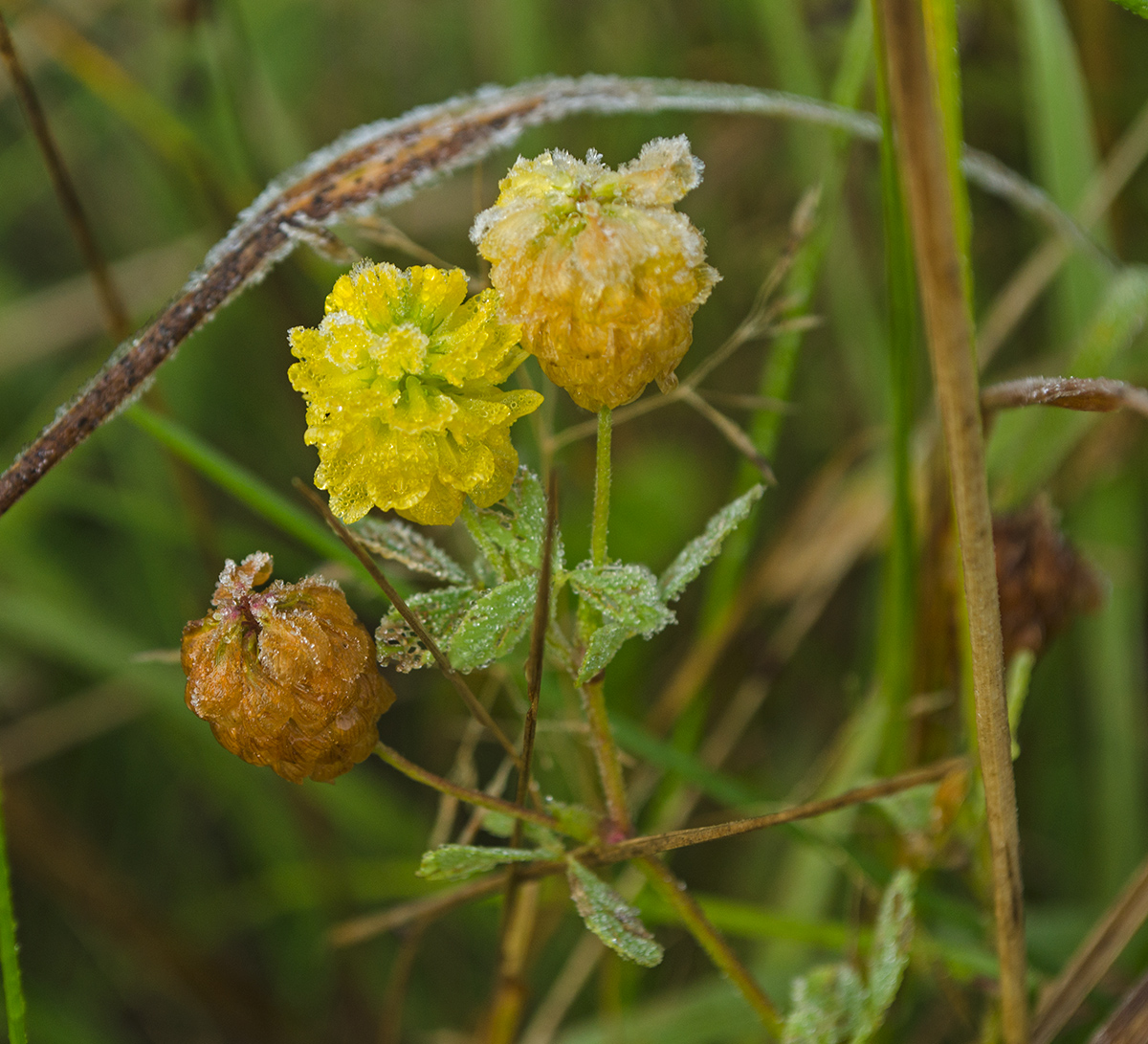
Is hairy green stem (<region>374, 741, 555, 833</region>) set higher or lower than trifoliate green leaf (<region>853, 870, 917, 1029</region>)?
higher

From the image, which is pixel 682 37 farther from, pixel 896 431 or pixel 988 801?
pixel 988 801

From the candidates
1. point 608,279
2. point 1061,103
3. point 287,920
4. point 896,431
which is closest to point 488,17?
point 1061,103

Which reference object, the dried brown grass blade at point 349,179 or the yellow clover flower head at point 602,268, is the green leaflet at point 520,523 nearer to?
the yellow clover flower head at point 602,268

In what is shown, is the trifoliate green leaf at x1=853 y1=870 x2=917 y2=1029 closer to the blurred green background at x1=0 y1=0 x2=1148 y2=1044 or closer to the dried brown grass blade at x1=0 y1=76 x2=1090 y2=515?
the blurred green background at x1=0 y1=0 x2=1148 y2=1044

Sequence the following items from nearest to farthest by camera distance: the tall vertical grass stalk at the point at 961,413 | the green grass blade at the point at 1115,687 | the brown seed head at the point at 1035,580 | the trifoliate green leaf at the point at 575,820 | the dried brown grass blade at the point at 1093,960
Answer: the tall vertical grass stalk at the point at 961,413, the trifoliate green leaf at the point at 575,820, the dried brown grass blade at the point at 1093,960, the brown seed head at the point at 1035,580, the green grass blade at the point at 1115,687

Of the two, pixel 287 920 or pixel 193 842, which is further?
pixel 193 842

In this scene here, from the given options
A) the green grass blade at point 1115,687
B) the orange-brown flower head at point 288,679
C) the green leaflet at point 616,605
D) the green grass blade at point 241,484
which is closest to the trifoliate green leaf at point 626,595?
the green leaflet at point 616,605

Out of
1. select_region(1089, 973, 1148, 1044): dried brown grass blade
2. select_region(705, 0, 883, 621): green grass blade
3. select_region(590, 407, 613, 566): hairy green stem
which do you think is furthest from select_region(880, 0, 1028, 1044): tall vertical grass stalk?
select_region(705, 0, 883, 621): green grass blade
